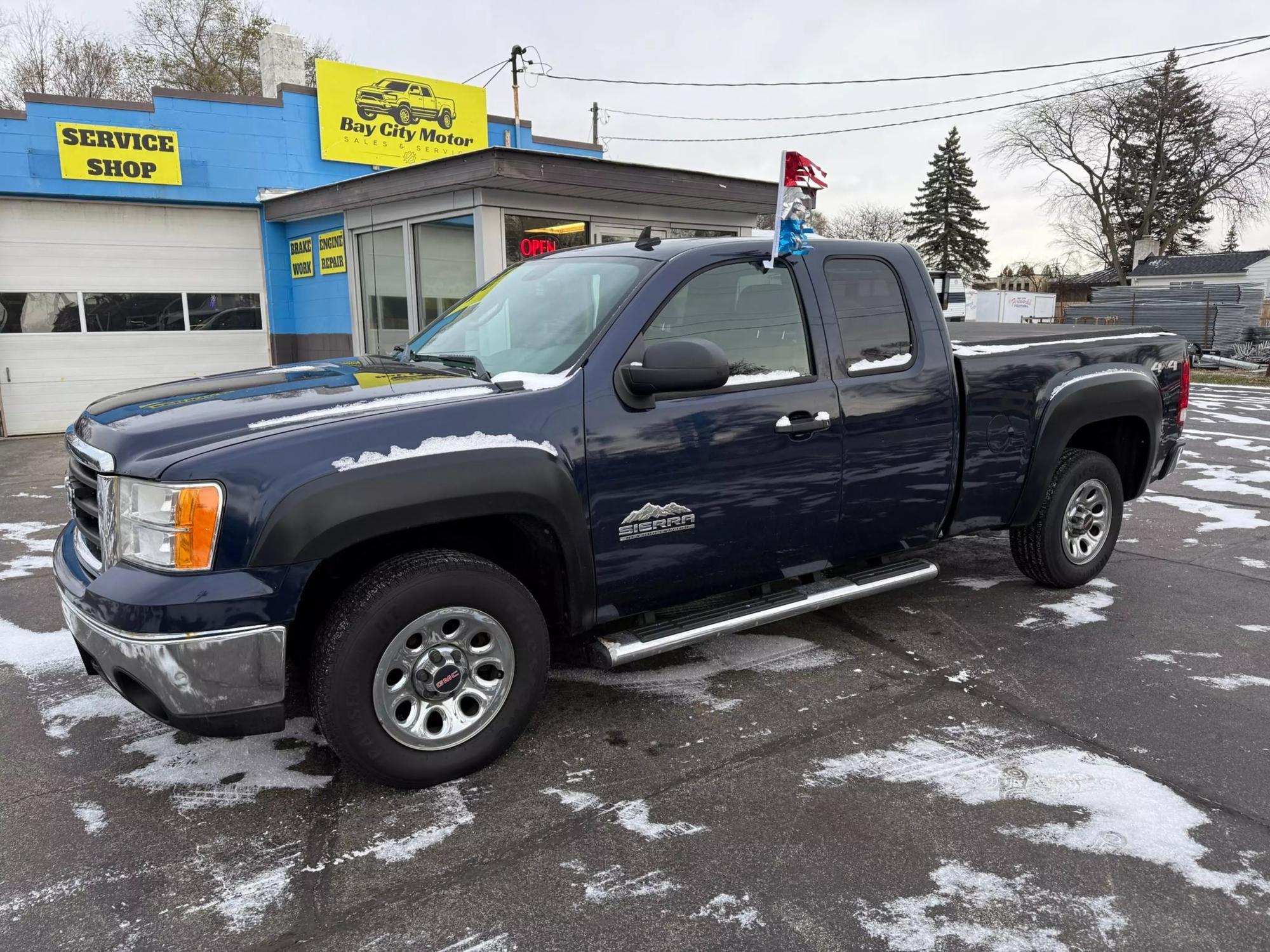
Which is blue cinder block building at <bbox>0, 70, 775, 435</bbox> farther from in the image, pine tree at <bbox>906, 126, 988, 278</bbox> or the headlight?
pine tree at <bbox>906, 126, 988, 278</bbox>

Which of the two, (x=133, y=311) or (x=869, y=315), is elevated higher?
(x=133, y=311)

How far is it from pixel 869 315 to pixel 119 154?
462 inches

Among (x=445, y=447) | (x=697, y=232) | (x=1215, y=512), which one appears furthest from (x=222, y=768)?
(x=697, y=232)

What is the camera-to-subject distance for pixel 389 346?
1118 centimetres

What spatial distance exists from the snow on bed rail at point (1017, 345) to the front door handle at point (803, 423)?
101 centimetres

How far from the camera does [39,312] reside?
39.4ft

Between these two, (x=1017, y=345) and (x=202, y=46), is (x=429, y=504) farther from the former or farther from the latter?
(x=202, y=46)

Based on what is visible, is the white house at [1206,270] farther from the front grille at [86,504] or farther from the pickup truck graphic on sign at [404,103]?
the front grille at [86,504]

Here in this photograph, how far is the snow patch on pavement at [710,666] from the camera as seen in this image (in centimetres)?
381

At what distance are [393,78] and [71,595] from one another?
12.9 metres

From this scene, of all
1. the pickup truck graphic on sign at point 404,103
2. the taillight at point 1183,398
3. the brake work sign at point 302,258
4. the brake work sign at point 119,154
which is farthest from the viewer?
the pickup truck graphic on sign at point 404,103

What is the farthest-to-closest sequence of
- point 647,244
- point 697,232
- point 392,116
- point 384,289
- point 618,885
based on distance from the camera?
1. point 392,116
2. point 697,232
3. point 384,289
4. point 647,244
5. point 618,885

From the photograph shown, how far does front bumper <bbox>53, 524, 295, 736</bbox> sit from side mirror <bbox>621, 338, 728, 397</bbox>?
1447 millimetres

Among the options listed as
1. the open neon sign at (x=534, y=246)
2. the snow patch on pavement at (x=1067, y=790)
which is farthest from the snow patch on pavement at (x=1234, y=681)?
the open neon sign at (x=534, y=246)
